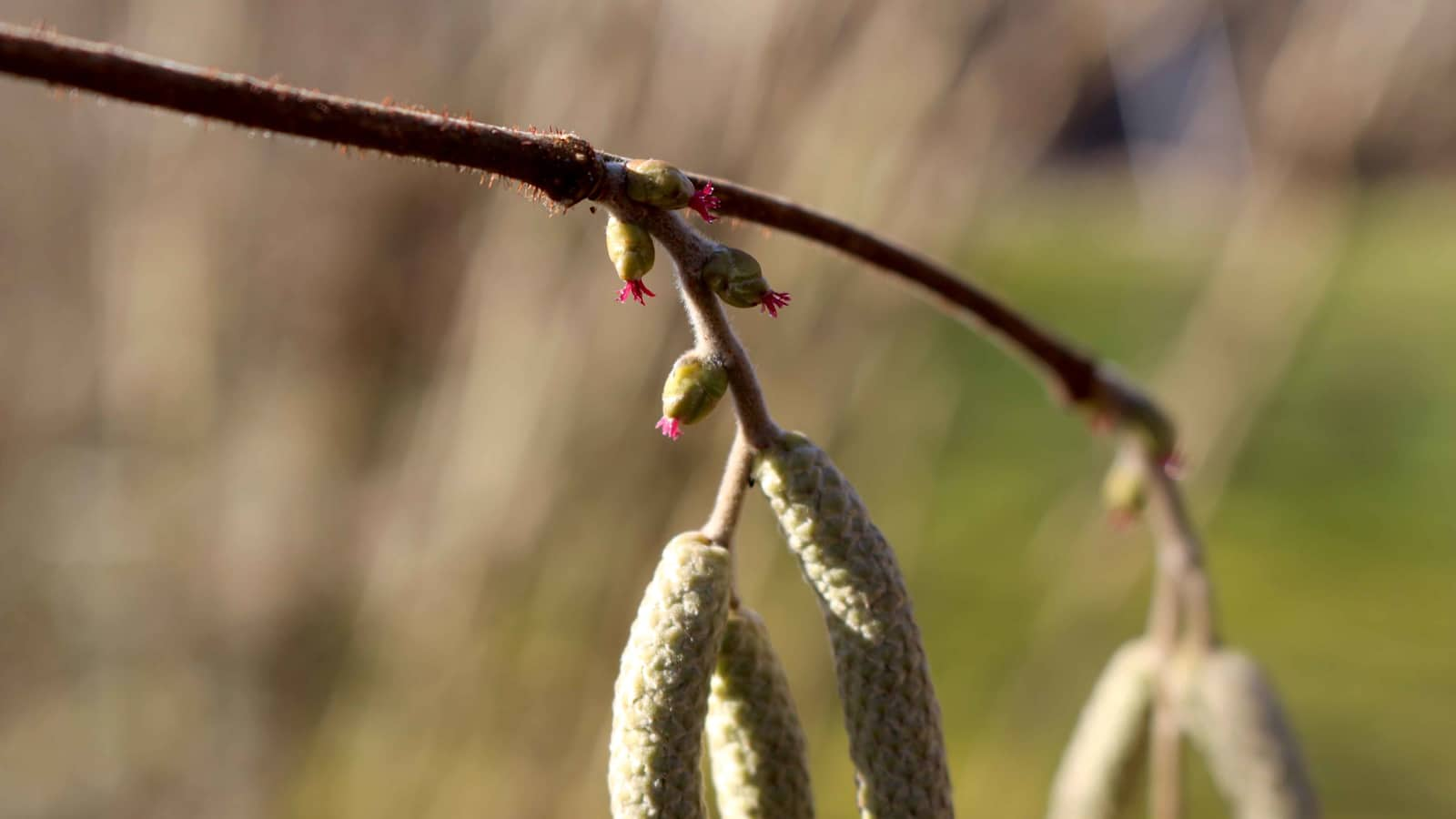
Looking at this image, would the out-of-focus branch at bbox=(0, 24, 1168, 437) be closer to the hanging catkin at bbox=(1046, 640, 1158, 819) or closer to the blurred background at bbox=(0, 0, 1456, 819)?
the blurred background at bbox=(0, 0, 1456, 819)

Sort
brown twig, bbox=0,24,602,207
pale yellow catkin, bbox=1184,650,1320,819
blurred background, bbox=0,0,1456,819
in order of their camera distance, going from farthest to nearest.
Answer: blurred background, bbox=0,0,1456,819
pale yellow catkin, bbox=1184,650,1320,819
brown twig, bbox=0,24,602,207

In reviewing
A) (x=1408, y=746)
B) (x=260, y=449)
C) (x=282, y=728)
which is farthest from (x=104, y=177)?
(x=1408, y=746)

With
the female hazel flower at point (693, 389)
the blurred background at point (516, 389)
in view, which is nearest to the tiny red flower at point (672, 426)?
the female hazel flower at point (693, 389)

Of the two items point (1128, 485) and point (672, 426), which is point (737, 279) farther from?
point (1128, 485)

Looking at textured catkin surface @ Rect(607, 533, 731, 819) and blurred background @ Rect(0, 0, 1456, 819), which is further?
blurred background @ Rect(0, 0, 1456, 819)

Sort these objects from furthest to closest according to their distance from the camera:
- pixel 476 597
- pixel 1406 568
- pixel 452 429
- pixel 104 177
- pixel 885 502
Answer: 1. pixel 1406 568
2. pixel 885 502
3. pixel 104 177
4. pixel 452 429
5. pixel 476 597

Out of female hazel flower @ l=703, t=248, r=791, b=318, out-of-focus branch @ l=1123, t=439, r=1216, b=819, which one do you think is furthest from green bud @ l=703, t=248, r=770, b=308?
out-of-focus branch @ l=1123, t=439, r=1216, b=819

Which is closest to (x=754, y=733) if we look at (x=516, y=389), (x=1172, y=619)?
(x=1172, y=619)

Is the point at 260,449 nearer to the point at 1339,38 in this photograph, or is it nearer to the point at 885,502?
the point at 885,502
